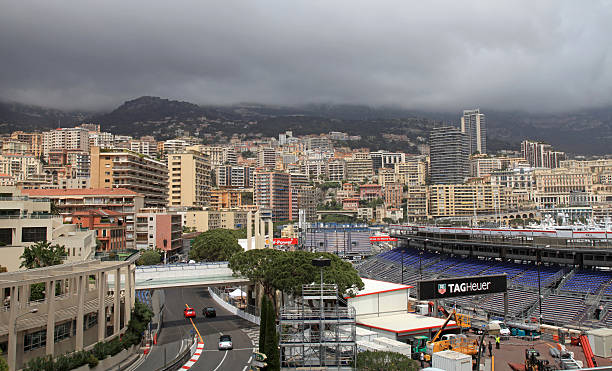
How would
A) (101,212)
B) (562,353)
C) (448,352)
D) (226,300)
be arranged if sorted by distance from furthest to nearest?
(101,212)
(226,300)
(562,353)
(448,352)

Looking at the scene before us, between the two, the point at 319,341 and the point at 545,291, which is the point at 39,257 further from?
the point at 545,291

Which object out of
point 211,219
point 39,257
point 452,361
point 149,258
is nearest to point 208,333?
point 39,257

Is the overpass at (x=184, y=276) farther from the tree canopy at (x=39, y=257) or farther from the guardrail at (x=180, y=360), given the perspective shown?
the tree canopy at (x=39, y=257)

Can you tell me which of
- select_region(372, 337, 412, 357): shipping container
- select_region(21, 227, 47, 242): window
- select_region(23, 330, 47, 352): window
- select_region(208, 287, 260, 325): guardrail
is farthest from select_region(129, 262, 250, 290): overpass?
select_region(372, 337, 412, 357): shipping container

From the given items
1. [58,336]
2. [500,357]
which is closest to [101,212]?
[58,336]

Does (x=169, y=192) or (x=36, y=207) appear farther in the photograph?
(x=169, y=192)

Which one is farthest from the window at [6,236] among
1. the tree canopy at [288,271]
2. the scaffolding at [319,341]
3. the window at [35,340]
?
the scaffolding at [319,341]

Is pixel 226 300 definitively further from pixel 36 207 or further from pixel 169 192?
pixel 169 192
